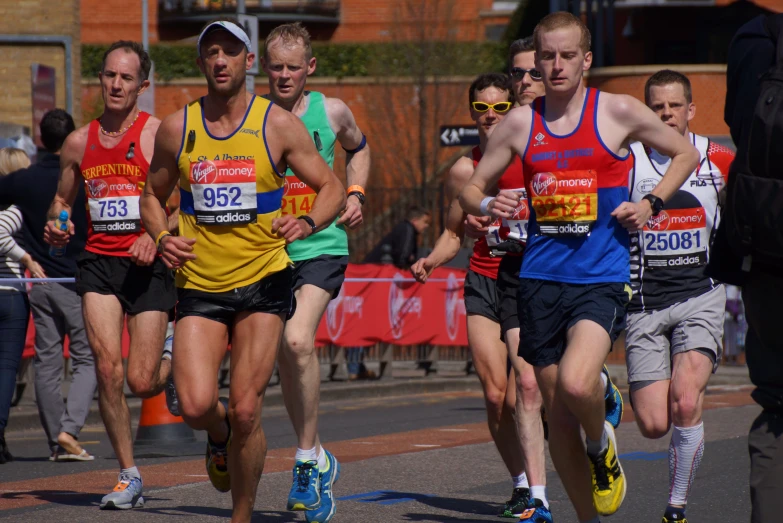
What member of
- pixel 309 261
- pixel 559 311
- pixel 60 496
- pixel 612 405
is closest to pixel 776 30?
pixel 559 311

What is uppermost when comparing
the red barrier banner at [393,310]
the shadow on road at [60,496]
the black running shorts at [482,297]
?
the black running shorts at [482,297]

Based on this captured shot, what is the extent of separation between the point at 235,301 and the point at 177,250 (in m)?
0.33

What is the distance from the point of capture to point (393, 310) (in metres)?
16.4

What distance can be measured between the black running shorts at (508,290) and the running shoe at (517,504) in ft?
2.82

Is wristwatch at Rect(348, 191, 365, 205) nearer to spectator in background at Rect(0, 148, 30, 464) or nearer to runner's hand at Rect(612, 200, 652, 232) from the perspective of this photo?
runner's hand at Rect(612, 200, 652, 232)

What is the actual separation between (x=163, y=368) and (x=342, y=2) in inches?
1246

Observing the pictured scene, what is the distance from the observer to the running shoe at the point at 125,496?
6.63 m

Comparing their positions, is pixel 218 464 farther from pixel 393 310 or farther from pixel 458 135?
pixel 458 135

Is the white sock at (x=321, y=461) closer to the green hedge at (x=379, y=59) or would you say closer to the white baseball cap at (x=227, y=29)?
the white baseball cap at (x=227, y=29)

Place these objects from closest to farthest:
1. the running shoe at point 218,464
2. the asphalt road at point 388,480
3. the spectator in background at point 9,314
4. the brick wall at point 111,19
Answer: the running shoe at point 218,464 < the asphalt road at point 388,480 < the spectator in background at point 9,314 < the brick wall at point 111,19

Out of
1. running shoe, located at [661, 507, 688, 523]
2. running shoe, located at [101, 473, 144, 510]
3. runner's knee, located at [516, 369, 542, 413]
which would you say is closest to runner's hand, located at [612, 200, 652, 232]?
runner's knee, located at [516, 369, 542, 413]

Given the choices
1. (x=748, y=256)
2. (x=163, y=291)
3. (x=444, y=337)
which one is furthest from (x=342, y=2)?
(x=748, y=256)

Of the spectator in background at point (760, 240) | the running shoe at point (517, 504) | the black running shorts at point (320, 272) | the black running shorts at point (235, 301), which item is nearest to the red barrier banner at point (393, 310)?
the black running shorts at point (320, 272)

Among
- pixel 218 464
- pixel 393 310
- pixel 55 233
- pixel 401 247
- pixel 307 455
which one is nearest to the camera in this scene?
pixel 218 464
